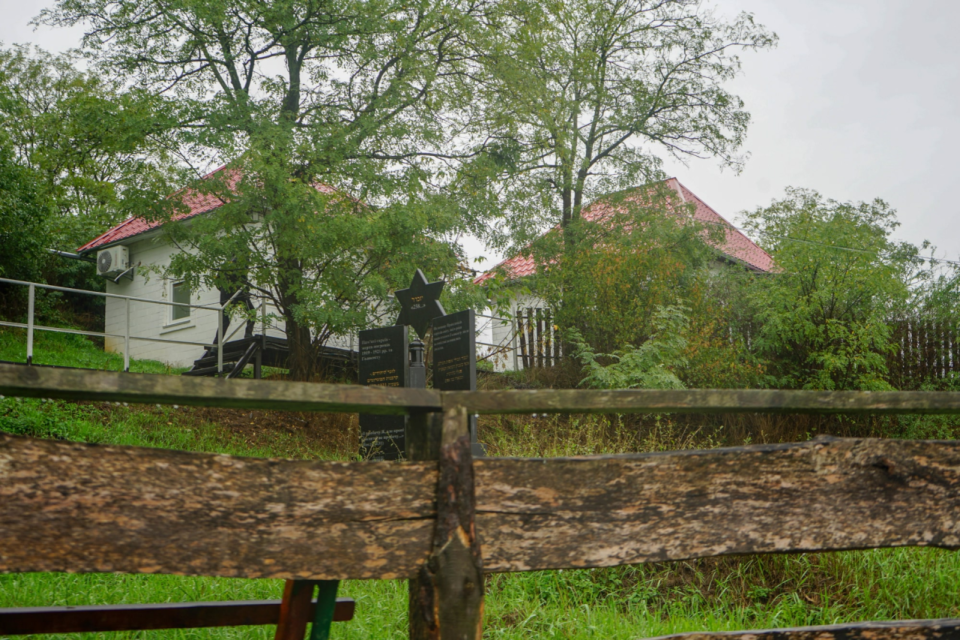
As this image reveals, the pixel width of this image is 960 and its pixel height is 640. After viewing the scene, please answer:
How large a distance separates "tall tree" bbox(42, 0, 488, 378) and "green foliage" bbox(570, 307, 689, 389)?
288 centimetres

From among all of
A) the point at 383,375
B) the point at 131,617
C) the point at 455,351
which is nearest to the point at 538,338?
the point at 383,375

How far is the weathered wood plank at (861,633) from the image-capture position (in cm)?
192

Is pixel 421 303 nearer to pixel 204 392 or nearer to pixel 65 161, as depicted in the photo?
pixel 204 392

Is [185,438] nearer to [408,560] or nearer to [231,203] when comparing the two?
A: [231,203]

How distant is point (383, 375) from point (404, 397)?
7.89 metres

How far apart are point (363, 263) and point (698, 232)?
22.1 feet

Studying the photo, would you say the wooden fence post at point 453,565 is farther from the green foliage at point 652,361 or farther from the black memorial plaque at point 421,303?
the green foliage at point 652,361

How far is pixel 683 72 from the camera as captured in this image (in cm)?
1800

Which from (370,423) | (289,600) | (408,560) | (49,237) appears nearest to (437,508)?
(408,560)

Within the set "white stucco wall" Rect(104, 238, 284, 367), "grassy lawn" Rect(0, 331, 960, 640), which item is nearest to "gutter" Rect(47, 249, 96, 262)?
"white stucco wall" Rect(104, 238, 284, 367)

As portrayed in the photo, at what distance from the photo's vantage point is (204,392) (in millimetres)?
1673

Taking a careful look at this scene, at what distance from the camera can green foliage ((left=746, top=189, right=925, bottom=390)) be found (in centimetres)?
1221

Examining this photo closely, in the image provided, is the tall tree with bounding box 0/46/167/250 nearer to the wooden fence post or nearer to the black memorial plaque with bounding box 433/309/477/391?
the black memorial plaque with bounding box 433/309/477/391

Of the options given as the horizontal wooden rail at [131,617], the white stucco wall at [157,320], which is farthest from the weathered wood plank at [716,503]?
the white stucco wall at [157,320]
